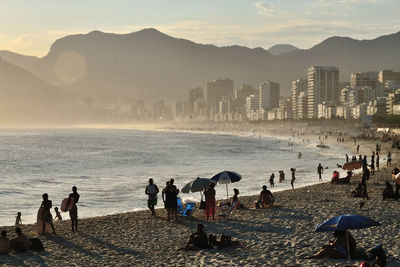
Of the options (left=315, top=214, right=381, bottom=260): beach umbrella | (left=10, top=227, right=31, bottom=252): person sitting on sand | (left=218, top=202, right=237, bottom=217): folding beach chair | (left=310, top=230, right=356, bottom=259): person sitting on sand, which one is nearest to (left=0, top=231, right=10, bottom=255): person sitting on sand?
(left=10, top=227, right=31, bottom=252): person sitting on sand

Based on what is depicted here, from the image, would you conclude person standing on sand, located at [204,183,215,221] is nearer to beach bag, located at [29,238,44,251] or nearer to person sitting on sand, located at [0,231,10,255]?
beach bag, located at [29,238,44,251]

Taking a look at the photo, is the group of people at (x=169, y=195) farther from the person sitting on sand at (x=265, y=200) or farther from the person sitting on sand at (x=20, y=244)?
the person sitting on sand at (x=20, y=244)

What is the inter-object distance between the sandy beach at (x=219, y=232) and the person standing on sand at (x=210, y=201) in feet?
1.27

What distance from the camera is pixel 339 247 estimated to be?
11516 mm

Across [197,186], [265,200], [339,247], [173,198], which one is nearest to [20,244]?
[173,198]

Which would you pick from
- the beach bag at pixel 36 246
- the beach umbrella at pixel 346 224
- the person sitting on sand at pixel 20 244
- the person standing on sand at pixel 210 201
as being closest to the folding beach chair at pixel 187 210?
the person standing on sand at pixel 210 201

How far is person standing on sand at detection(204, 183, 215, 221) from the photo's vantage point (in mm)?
17031

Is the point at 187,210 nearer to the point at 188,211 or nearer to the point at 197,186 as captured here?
the point at 188,211

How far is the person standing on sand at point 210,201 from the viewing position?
1703cm

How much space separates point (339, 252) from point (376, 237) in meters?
2.99

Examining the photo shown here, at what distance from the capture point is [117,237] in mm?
15453

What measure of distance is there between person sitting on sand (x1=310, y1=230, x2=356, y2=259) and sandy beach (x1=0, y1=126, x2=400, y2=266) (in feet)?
0.67

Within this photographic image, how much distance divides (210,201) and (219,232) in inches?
75.5

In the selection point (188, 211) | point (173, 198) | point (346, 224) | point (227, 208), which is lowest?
point (188, 211)
